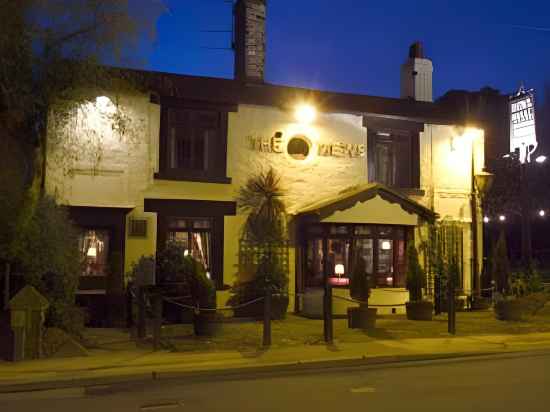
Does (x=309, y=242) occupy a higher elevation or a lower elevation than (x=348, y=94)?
lower

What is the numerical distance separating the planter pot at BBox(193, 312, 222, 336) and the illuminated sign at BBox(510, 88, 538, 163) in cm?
1020

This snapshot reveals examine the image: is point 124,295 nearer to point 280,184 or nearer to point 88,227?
point 88,227

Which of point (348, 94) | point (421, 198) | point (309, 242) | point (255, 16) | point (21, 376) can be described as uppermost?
point (255, 16)

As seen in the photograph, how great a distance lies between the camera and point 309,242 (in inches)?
664

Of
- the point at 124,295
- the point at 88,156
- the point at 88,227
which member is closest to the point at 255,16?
the point at 88,156

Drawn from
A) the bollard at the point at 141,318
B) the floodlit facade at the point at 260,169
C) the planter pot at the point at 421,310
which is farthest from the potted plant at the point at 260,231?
the bollard at the point at 141,318

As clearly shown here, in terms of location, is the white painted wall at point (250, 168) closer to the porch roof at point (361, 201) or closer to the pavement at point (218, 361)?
the porch roof at point (361, 201)

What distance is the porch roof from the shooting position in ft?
52.6

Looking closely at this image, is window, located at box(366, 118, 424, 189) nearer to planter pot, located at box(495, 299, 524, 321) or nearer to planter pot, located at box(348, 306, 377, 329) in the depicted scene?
planter pot, located at box(495, 299, 524, 321)

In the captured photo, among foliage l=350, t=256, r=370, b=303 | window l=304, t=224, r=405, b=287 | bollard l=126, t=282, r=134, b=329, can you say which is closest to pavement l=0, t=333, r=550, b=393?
foliage l=350, t=256, r=370, b=303

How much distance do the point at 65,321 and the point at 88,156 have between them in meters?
5.02

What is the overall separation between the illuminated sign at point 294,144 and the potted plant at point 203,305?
16.1 ft

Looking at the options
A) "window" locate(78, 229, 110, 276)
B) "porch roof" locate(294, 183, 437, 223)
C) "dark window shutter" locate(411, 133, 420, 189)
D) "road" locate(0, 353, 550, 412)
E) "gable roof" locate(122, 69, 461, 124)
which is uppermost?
"gable roof" locate(122, 69, 461, 124)

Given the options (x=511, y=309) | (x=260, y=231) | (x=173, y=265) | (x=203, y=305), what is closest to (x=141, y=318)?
(x=203, y=305)
